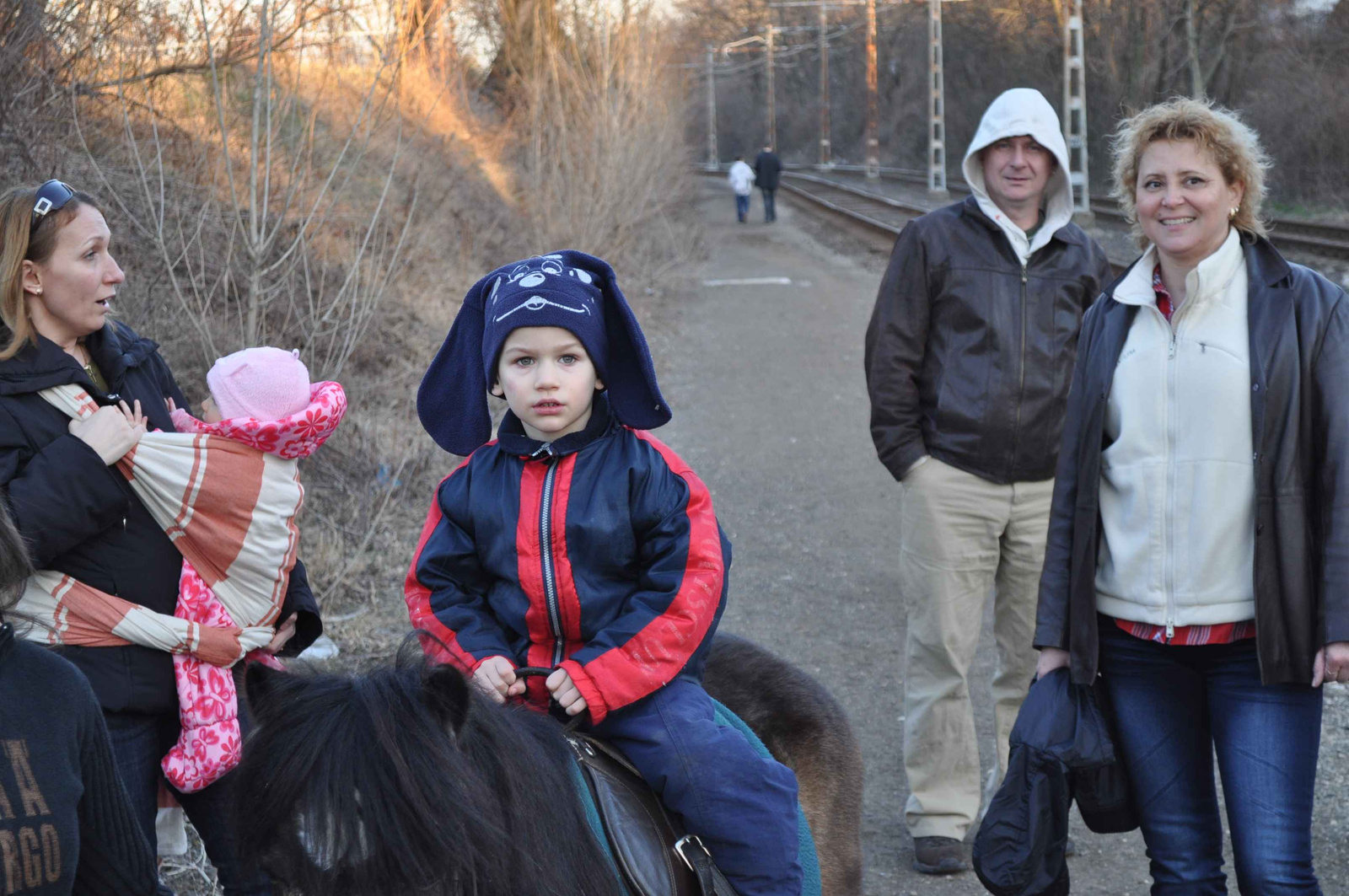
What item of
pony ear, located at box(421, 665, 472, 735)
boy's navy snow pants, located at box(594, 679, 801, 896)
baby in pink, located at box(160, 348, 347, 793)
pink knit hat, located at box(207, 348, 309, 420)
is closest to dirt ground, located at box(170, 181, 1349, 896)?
pony ear, located at box(421, 665, 472, 735)

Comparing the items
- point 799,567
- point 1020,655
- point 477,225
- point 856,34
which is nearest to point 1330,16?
point 477,225

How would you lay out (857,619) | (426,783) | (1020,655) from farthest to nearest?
(857,619)
(1020,655)
(426,783)

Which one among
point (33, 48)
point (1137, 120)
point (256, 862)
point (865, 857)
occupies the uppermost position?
point (33, 48)

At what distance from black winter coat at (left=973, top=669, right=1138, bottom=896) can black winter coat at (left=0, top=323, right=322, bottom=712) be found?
6.97 feet

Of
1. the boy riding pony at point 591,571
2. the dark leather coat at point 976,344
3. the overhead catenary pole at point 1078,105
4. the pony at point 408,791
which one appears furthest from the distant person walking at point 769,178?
the pony at point 408,791

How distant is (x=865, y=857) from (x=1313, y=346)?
2584 mm

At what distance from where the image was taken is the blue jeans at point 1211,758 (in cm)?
303

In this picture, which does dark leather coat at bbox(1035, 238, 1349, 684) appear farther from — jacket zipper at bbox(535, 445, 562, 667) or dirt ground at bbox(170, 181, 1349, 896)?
dirt ground at bbox(170, 181, 1349, 896)

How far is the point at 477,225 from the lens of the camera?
18438 mm

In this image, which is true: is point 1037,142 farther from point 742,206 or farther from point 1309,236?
point 742,206

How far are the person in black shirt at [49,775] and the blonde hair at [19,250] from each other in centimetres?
94

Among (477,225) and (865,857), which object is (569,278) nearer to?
(865,857)

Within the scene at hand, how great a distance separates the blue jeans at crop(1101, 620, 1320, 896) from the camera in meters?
3.03

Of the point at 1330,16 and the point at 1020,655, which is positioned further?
the point at 1330,16
